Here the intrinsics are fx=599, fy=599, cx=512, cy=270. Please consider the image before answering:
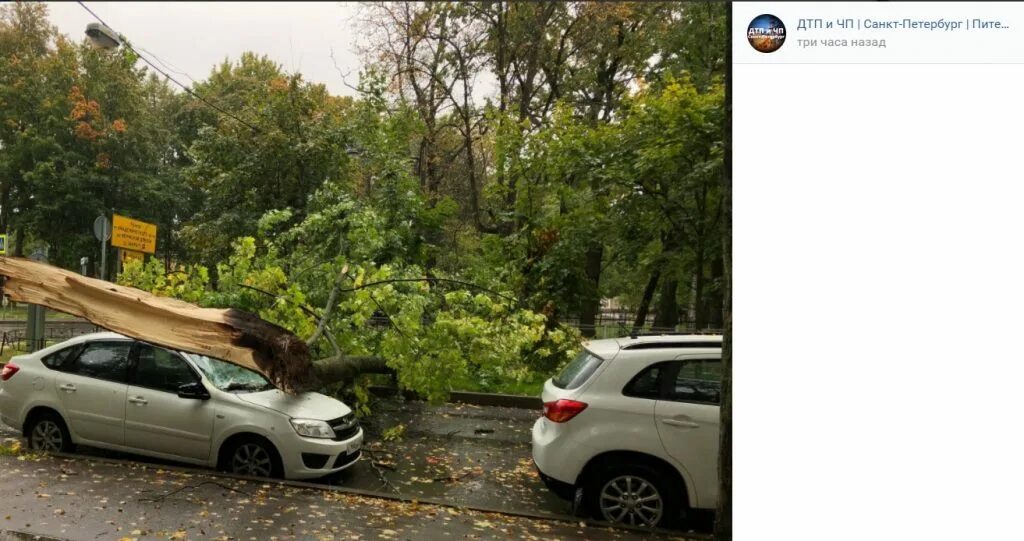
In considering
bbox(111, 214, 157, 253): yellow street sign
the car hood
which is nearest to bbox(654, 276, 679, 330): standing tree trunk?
bbox(111, 214, 157, 253): yellow street sign

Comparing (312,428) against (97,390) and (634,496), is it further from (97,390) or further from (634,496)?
(634,496)

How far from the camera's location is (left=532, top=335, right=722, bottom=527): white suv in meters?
4.82

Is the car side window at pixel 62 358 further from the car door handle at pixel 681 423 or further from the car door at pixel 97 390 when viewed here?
the car door handle at pixel 681 423

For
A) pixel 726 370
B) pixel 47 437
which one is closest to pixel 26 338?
pixel 47 437

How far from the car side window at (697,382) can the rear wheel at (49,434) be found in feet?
20.6

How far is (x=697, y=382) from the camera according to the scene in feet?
16.4

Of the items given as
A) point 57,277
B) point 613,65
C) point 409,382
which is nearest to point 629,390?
point 409,382

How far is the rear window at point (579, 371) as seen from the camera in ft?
17.1

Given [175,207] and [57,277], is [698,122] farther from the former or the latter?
[175,207]

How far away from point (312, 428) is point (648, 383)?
10.6 feet

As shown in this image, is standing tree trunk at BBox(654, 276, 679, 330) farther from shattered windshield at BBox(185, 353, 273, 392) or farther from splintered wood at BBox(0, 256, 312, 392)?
splintered wood at BBox(0, 256, 312, 392)

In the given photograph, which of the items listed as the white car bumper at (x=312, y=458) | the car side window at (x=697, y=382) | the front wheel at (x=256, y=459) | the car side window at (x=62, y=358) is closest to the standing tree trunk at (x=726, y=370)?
the car side window at (x=697, y=382)

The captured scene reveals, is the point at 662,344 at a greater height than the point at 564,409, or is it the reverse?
the point at 662,344
